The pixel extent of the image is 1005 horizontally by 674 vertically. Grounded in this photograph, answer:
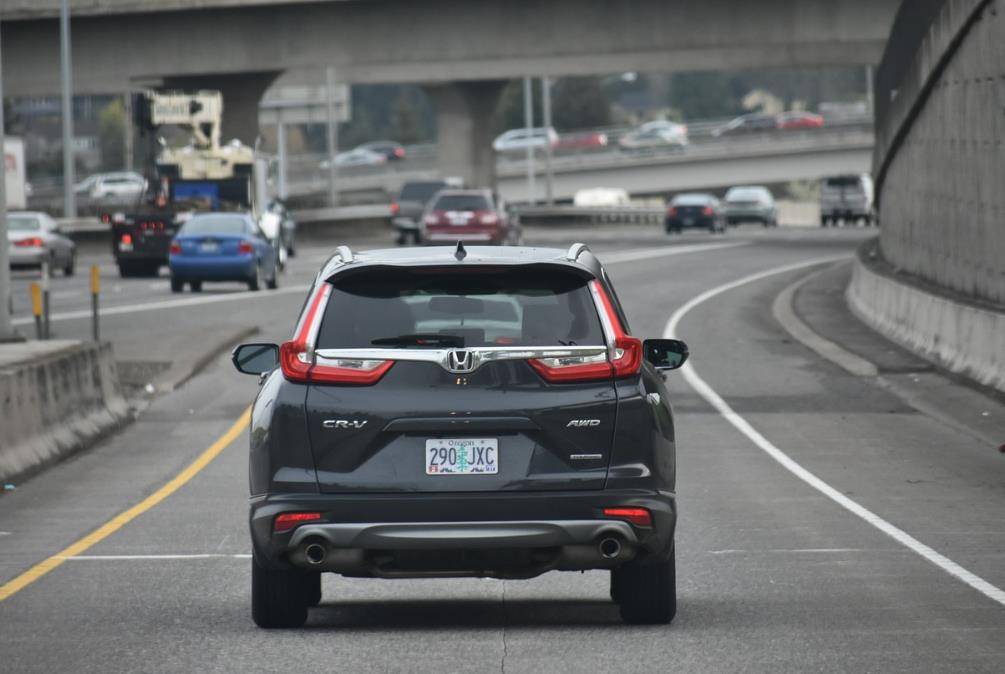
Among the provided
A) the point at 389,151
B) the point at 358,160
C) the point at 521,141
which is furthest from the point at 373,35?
the point at 389,151

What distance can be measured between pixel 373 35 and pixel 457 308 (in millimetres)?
56992

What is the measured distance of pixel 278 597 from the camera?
9.23 meters

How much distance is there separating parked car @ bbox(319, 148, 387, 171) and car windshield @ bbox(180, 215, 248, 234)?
85615mm

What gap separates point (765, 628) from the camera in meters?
9.29

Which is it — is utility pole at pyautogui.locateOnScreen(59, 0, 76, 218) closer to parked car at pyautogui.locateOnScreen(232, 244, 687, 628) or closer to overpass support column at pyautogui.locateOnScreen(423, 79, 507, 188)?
overpass support column at pyautogui.locateOnScreen(423, 79, 507, 188)

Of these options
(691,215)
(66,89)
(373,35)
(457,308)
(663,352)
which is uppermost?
(373,35)

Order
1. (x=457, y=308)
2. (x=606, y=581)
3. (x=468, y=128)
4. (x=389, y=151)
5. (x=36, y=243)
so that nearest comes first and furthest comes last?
(x=457, y=308) < (x=606, y=581) < (x=36, y=243) < (x=468, y=128) < (x=389, y=151)

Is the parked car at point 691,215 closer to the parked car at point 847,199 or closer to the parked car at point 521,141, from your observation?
the parked car at point 847,199

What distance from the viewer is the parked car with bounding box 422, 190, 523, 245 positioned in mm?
52031

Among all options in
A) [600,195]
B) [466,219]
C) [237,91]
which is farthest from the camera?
[600,195]

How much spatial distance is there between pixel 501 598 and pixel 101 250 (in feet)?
180

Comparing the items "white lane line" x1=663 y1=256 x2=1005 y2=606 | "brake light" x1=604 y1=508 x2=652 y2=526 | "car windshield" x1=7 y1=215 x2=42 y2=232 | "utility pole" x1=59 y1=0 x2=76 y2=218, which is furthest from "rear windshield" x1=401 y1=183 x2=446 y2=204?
"brake light" x1=604 y1=508 x2=652 y2=526

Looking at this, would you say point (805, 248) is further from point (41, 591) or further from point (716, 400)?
point (41, 591)

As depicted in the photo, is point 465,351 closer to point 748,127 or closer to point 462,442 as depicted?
point 462,442
